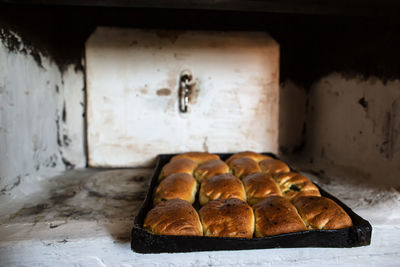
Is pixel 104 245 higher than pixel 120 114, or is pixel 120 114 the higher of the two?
pixel 120 114

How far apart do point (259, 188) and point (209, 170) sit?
249mm

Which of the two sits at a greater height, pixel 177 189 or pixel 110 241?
pixel 177 189

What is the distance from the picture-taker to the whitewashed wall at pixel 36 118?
1097 millimetres

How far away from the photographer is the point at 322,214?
86 cm

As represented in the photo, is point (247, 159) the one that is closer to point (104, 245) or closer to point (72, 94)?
point (104, 245)

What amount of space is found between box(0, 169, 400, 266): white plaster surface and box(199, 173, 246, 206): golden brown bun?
0.20m

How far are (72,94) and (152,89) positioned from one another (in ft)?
1.39

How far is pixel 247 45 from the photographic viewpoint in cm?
157

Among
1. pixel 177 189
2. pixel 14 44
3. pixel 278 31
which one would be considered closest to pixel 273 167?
pixel 177 189

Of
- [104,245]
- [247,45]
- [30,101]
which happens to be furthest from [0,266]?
[247,45]

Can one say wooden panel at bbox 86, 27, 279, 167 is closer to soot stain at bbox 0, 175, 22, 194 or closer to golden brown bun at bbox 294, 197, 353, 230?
soot stain at bbox 0, 175, 22, 194

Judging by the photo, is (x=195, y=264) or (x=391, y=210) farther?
(x=391, y=210)

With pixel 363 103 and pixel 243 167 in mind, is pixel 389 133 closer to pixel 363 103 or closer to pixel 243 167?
pixel 363 103

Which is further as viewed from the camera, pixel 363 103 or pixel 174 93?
pixel 174 93
